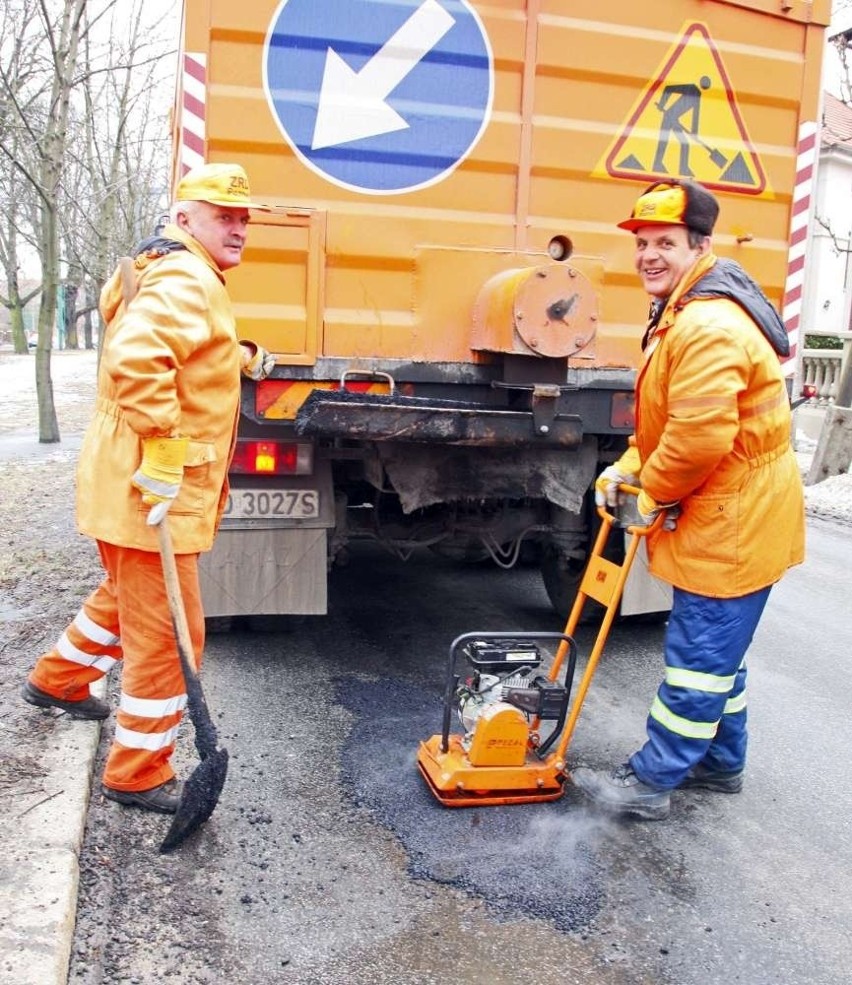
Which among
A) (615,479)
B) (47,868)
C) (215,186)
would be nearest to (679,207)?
(615,479)

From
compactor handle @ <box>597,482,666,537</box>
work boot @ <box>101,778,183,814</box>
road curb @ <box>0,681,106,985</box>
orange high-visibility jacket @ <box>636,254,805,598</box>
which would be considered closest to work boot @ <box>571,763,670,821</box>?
orange high-visibility jacket @ <box>636,254,805,598</box>

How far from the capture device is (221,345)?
2.93m

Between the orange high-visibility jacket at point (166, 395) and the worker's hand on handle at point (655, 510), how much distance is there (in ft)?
4.35

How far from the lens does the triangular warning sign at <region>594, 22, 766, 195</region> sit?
13.7ft

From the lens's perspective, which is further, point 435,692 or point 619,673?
point 619,673

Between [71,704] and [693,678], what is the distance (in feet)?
6.96

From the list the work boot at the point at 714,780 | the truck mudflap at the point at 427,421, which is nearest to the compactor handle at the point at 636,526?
the truck mudflap at the point at 427,421

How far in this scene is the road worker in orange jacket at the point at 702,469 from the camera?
2873 mm

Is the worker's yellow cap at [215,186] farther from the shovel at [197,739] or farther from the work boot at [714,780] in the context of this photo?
the work boot at [714,780]

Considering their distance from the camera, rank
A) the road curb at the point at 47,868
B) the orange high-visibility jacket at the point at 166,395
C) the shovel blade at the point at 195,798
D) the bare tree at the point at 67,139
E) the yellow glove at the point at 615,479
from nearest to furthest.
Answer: the road curb at the point at 47,868, the orange high-visibility jacket at the point at 166,395, the shovel blade at the point at 195,798, the yellow glove at the point at 615,479, the bare tree at the point at 67,139

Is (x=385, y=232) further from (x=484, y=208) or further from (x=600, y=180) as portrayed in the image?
(x=600, y=180)

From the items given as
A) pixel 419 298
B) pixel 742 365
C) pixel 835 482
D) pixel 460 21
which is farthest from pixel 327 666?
pixel 835 482

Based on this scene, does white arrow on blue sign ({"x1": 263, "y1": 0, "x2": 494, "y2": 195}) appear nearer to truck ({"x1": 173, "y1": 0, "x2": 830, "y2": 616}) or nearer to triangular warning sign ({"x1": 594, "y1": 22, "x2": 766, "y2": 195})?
truck ({"x1": 173, "y1": 0, "x2": 830, "y2": 616})

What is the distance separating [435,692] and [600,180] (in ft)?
7.55
